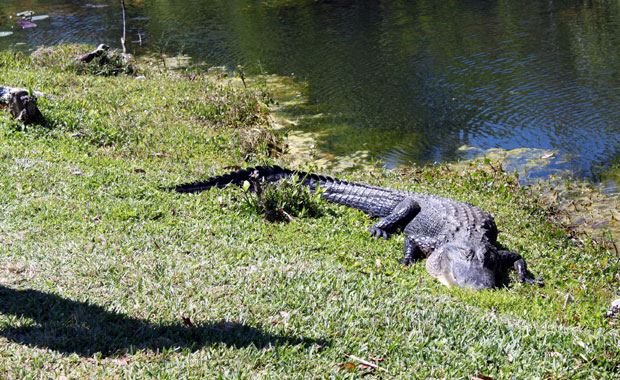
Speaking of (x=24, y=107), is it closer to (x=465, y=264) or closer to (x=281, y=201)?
(x=281, y=201)

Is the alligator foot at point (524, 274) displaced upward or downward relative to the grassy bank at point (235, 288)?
downward

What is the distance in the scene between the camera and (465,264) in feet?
18.0

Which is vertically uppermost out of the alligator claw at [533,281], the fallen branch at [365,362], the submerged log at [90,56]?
the submerged log at [90,56]

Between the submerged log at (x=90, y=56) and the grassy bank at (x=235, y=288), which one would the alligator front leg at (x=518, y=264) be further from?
the submerged log at (x=90, y=56)

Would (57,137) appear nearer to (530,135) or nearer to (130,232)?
(130,232)

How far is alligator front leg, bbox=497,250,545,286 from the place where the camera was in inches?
218

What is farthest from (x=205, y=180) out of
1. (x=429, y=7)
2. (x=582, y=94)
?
(x=429, y=7)

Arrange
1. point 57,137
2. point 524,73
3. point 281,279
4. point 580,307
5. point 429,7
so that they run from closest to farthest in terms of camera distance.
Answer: point 281,279, point 580,307, point 57,137, point 524,73, point 429,7

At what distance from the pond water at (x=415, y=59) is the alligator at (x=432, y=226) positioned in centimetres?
221

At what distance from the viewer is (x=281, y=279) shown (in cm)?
465

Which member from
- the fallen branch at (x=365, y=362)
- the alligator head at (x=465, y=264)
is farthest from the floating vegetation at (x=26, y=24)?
the fallen branch at (x=365, y=362)

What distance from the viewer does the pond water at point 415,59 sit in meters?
9.96

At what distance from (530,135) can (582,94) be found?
87.9 inches

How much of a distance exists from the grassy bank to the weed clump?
5.4 inches
